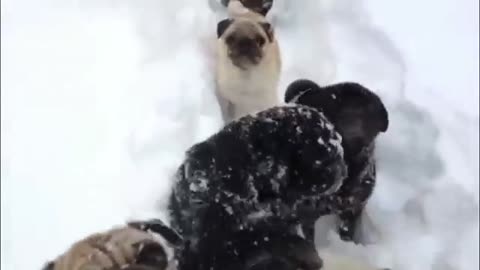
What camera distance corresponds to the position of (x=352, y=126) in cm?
60

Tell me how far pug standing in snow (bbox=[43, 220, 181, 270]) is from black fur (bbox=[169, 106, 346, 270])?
10 millimetres

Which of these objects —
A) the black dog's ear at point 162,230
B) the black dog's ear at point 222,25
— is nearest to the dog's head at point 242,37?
the black dog's ear at point 222,25

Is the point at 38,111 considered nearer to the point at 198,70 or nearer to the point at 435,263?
the point at 198,70

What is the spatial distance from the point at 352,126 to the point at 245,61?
3.1 inches

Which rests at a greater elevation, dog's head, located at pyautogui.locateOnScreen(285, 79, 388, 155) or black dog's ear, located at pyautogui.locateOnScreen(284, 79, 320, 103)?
black dog's ear, located at pyautogui.locateOnScreen(284, 79, 320, 103)

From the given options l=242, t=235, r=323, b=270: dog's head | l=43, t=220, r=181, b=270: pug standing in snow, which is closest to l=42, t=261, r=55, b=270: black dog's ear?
l=43, t=220, r=181, b=270: pug standing in snow

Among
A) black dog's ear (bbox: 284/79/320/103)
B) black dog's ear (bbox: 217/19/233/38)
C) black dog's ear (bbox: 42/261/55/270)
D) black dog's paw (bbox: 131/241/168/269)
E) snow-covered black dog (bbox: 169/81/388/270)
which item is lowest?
black dog's ear (bbox: 42/261/55/270)

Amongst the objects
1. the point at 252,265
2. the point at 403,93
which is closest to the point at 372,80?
the point at 403,93

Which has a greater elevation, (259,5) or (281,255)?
(259,5)

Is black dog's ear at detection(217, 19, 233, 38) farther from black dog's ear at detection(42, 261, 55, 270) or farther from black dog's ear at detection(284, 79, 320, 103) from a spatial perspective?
black dog's ear at detection(42, 261, 55, 270)

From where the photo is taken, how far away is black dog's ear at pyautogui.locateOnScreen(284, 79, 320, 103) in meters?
0.61

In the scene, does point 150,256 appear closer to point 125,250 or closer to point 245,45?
point 125,250

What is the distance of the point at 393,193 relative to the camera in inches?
24.6

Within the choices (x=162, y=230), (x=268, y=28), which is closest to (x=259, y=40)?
(x=268, y=28)
